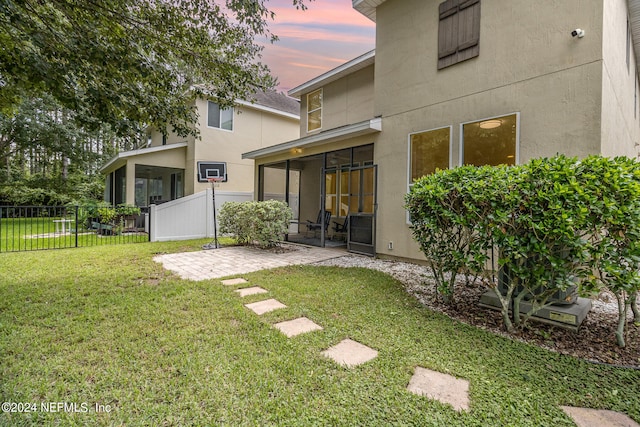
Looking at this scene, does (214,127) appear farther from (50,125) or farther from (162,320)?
(50,125)

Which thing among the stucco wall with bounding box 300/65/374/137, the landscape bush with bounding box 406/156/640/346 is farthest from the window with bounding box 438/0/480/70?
the landscape bush with bounding box 406/156/640/346

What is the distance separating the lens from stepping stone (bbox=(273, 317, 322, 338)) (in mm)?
2807

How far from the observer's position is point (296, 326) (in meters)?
2.95

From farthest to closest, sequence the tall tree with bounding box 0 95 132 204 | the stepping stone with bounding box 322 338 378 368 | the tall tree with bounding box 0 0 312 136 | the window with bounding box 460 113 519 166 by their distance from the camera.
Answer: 1. the tall tree with bounding box 0 95 132 204
2. the window with bounding box 460 113 519 166
3. the tall tree with bounding box 0 0 312 136
4. the stepping stone with bounding box 322 338 378 368

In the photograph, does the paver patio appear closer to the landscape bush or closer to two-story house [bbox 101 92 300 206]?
the landscape bush

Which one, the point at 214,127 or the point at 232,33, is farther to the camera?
the point at 214,127

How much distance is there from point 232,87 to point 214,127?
23.7ft

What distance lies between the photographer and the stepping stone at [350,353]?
2295 millimetres

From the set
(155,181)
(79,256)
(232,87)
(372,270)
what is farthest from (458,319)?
(155,181)

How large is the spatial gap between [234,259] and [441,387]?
205 inches

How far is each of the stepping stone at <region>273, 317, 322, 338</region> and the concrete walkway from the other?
91.3 inches

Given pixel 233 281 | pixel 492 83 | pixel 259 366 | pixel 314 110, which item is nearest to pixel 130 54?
pixel 233 281

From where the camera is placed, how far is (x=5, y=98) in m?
Answer: 5.29

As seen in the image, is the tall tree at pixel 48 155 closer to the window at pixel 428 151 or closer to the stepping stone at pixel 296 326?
the window at pixel 428 151
